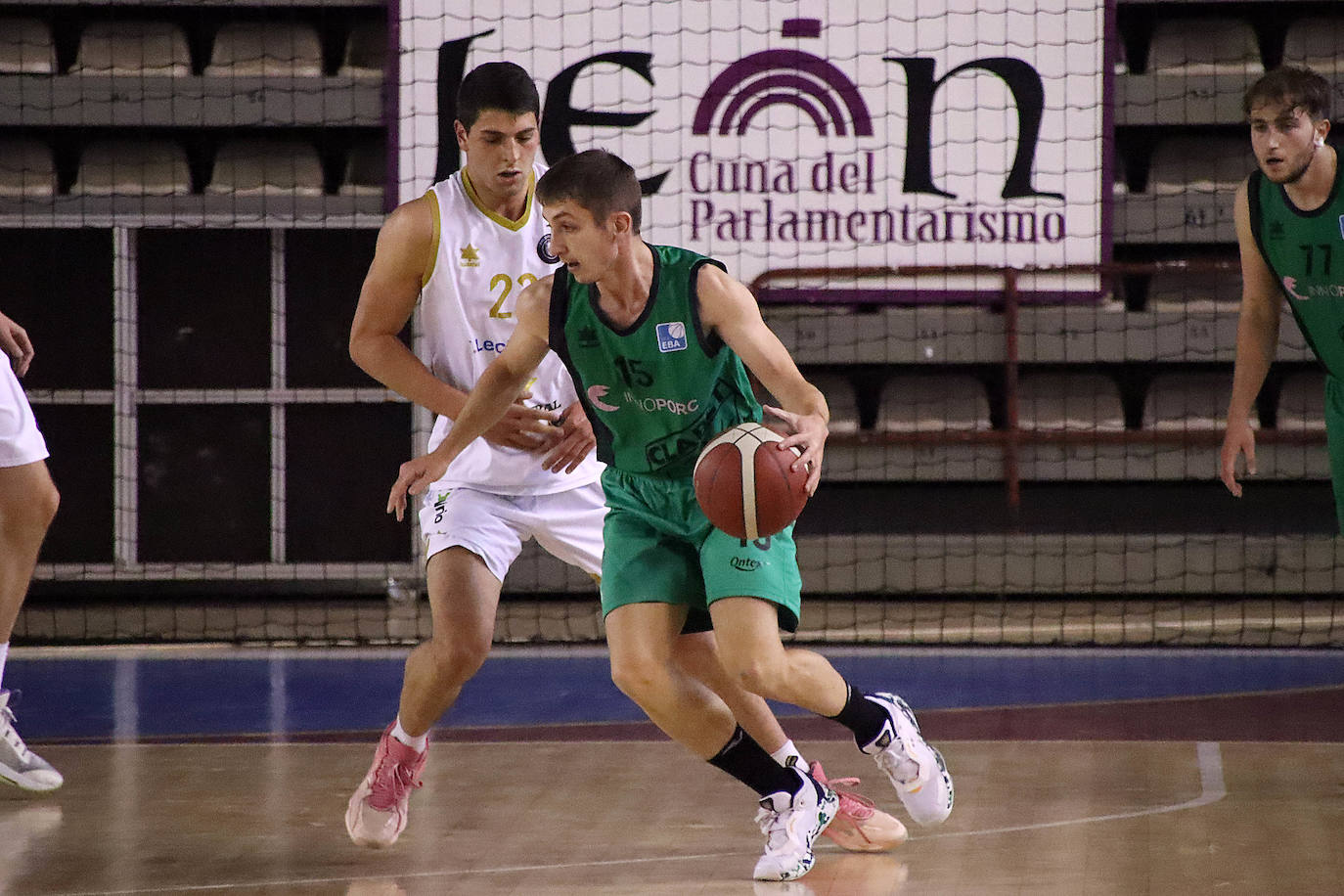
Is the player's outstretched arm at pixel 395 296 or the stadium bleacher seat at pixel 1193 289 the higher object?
the stadium bleacher seat at pixel 1193 289

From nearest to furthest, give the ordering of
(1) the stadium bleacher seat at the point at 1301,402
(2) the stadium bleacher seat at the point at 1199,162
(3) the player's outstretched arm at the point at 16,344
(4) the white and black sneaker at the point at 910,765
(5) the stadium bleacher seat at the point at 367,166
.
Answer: (4) the white and black sneaker at the point at 910,765
(3) the player's outstretched arm at the point at 16,344
(1) the stadium bleacher seat at the point at 1301,402
(2) the stadium bleacher seat at the point at 1199,162
(5) the stadium bleacher seat at the point at 367,166

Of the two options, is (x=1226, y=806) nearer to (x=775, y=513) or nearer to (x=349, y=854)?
(x=775, y=513)

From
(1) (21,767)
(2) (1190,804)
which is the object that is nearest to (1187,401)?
(2) (1190,804)

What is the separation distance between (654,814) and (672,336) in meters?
1.20

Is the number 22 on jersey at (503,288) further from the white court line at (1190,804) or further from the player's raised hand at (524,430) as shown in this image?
the white court line at (1190,804)

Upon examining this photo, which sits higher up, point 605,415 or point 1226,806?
point 605,415

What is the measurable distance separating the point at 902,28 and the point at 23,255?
452 cm

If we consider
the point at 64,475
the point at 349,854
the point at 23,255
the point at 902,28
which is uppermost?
the point at 902,28

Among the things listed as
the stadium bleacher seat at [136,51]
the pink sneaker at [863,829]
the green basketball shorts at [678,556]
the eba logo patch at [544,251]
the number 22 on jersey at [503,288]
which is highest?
the stadium bleacher seat at [136,51]

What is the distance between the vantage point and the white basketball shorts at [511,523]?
3625mm

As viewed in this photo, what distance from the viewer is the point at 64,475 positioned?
8.23 metres

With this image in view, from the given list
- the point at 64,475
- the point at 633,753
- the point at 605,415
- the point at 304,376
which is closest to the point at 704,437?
the point at 605,415

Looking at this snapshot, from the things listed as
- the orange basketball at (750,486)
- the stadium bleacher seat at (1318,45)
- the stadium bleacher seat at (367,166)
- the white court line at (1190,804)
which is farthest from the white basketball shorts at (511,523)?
the stadium bleacher seat at (1318,45)

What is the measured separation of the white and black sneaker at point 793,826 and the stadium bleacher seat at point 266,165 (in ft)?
18.9
